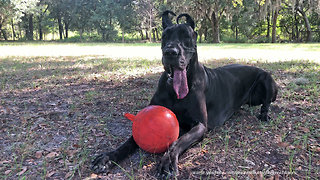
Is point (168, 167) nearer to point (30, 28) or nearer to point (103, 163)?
point (103, 163)

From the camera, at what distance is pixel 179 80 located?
3.13 meters

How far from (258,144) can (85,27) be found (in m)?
44.3

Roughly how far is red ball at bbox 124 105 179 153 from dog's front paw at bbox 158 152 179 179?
18 cm

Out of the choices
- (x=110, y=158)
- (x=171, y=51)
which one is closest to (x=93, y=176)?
(x=110, y=158)

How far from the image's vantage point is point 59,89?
20.6ft

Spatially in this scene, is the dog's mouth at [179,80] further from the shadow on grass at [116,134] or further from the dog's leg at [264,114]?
the dog's leg at [264,114]

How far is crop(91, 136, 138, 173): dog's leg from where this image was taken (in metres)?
2.71

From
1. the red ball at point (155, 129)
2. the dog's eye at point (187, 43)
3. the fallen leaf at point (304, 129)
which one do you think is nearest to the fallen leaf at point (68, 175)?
the red ball at point (155, 129)

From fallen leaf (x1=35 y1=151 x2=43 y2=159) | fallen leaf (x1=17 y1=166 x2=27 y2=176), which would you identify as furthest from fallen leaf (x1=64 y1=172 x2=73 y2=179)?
fallen leaf (x1=35 y1=151 x2=43 y2=159)

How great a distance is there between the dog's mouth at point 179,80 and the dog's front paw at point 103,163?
114cm

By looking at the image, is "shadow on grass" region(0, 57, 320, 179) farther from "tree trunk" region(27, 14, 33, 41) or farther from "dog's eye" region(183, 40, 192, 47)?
"tree trunk" region(27, 14, 33, 41)

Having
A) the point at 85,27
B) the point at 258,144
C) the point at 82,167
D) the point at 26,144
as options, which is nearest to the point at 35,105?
the point at 26,144

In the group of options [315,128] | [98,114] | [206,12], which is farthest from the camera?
[206,12]

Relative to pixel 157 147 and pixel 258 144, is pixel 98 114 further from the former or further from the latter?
pixel 258 144
